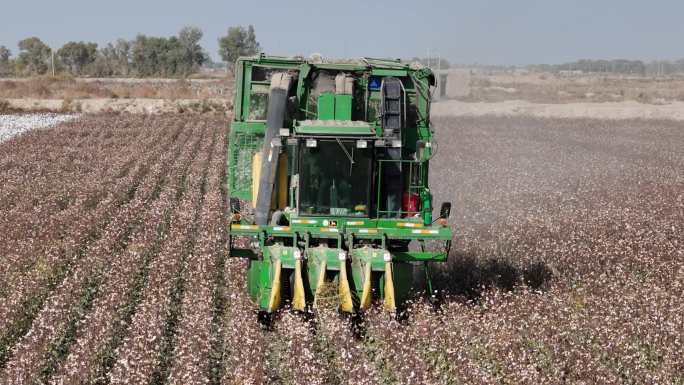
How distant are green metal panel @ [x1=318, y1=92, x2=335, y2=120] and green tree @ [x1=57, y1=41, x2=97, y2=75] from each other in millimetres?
138592

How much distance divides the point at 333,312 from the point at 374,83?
13.4ft

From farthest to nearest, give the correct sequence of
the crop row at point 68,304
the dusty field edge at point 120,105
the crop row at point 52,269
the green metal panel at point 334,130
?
1. the dusty field edge at point 120,105
2. the green metal panel at point 334,130
3. the crop row at point 52,269
4. the crop row at point 68,304

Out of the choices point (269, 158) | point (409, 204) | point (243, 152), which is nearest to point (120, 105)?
point (243, 152)

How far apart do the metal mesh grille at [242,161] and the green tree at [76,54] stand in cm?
13611

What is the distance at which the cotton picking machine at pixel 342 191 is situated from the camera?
13.0 metres

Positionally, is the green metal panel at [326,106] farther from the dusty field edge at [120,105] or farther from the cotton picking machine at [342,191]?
the dusty field edge at [120,105]

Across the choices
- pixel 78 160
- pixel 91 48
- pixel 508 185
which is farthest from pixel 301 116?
pixel 91 48

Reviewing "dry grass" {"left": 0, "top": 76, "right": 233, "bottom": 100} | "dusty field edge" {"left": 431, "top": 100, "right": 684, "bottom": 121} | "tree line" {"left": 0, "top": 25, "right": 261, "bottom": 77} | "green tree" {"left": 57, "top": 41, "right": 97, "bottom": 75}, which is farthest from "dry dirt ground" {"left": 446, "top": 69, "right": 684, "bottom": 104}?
"green tree" {"left": 57, "top": 41, "right": 97, "bottom": 75}

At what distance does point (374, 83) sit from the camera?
1455 cm

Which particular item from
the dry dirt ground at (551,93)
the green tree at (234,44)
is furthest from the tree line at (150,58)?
the dry dirt ground at (551,93)

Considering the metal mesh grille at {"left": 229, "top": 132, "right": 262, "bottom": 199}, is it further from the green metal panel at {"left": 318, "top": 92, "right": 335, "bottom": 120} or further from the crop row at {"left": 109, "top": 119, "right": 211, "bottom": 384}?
the green metal panel at {"left": 318, "top": 92, "right": 335, "bottom": 120}

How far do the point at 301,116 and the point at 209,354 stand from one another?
4790 millimetres

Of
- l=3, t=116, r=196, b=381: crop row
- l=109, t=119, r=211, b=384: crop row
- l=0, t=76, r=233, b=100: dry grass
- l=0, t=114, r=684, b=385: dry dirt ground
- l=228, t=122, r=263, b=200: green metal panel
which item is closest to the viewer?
l=109, t=119, r=211, b=384: crop row

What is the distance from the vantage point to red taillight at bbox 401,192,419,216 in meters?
14.1
